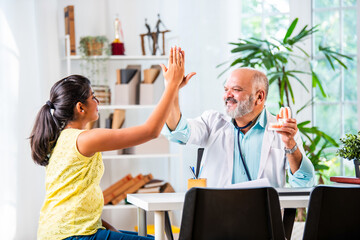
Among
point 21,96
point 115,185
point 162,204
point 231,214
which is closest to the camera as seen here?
point 231,214

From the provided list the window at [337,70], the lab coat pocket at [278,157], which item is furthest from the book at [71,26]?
the lab coat pocket at [278,157]

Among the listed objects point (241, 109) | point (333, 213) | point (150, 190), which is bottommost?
point (150, 190)

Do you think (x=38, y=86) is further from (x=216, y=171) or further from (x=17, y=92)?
(x=216, y=171)

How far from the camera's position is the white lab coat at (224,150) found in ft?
8.62

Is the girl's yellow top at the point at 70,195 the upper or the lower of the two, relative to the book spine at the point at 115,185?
upper

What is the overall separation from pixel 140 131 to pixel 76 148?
0.93ft

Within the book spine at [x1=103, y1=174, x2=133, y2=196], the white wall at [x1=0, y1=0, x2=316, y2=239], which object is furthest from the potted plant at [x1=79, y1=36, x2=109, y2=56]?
the book spine at [x1=103, y1=174, x2=133, y2=196]

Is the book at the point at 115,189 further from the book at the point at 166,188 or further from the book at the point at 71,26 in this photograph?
the book at the point at 71,26

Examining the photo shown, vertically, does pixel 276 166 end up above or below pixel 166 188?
above

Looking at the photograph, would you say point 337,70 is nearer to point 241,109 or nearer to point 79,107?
point 241,109

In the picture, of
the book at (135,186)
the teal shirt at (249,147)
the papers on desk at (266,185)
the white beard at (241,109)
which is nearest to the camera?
the papers on desk at (266,185)

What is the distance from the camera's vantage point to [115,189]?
13.9ft

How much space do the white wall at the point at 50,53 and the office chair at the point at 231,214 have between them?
1987mm

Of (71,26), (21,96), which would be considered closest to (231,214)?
(21,96)
